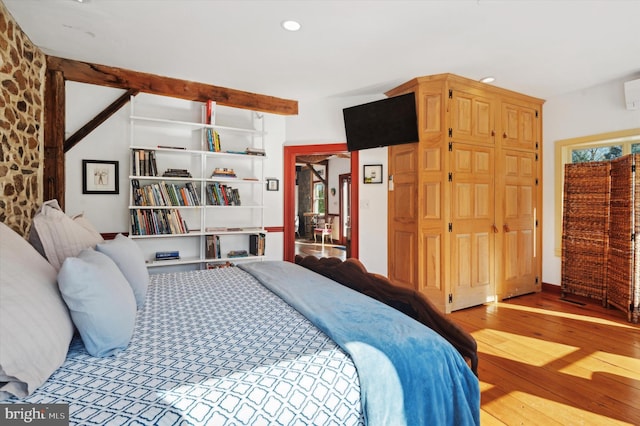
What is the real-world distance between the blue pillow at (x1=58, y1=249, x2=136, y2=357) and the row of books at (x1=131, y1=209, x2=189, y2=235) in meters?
2.34

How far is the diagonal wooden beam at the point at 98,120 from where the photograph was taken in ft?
10.4

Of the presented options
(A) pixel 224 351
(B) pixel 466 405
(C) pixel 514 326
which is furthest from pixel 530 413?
(A) pixel 224 351

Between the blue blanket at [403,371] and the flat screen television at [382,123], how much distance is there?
263 centimetres

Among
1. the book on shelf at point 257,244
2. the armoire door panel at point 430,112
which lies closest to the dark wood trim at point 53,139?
the book on shelf at point 257,244

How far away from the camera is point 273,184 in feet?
13.6

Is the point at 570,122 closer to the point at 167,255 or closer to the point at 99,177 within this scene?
the point at 167,255

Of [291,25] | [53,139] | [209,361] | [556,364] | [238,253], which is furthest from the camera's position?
[238,253]

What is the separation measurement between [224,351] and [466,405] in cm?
85

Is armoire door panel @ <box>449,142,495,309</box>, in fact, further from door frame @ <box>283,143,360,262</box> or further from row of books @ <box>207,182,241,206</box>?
row of books @ <box>207,182,241,206</box>

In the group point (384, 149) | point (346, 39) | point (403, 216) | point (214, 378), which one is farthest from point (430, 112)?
point (214, 378)

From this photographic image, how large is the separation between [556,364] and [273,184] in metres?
3.29

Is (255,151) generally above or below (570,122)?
below

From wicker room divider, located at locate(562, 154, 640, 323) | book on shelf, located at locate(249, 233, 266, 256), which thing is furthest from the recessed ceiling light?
wicker room divider, located at locate(562, 154, 640, 323)

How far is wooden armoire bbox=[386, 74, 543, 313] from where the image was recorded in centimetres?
344
